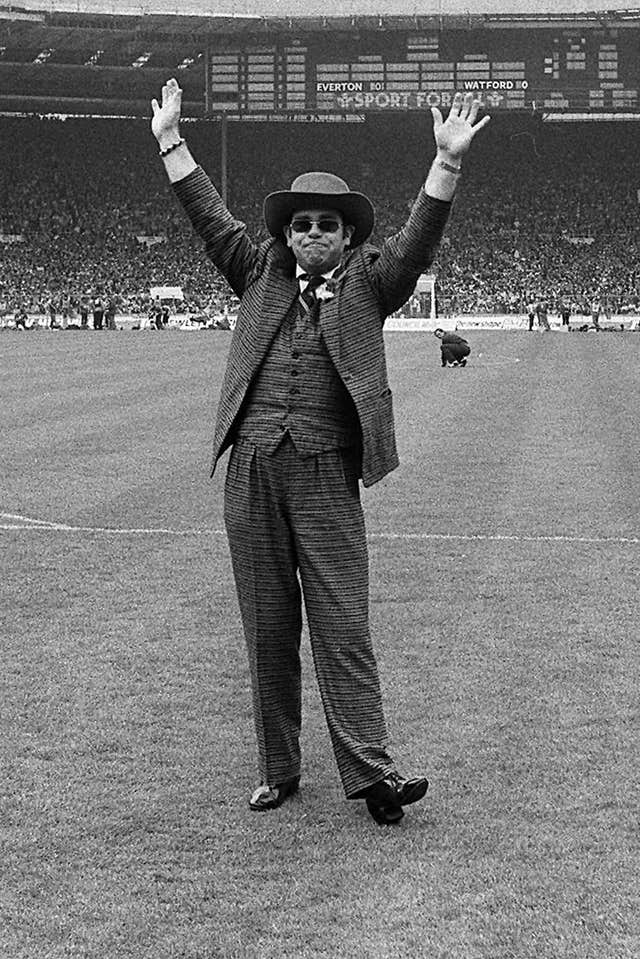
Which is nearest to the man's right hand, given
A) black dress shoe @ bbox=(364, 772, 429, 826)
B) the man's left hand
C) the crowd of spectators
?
the man's left hand

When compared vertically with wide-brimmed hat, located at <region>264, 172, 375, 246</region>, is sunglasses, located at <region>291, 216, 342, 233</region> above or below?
below

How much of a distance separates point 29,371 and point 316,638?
83.0ft

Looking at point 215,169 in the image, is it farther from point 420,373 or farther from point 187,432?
point 187,432

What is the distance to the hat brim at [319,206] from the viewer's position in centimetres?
508

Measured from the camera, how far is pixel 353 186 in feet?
234

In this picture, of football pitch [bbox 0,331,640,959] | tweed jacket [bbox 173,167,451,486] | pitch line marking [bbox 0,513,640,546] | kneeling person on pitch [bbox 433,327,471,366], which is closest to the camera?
football pitch [bbox 0,331,640,959]

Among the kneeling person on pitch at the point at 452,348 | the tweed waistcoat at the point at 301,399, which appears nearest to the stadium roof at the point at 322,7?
the kneeling person on pitch at the point at 452,348

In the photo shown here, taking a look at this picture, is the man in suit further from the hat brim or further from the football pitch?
the football pitch

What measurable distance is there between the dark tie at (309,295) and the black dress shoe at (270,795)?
5.44 feet

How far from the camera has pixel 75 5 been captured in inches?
2448

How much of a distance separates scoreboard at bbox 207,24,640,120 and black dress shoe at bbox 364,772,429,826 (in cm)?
5629

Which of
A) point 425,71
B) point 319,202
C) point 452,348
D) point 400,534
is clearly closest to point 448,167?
point 319,202

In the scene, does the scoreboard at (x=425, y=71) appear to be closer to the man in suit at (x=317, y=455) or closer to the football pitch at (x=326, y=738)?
the football pitch at (x=326, y=738)

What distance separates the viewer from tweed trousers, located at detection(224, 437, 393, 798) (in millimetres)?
5098
